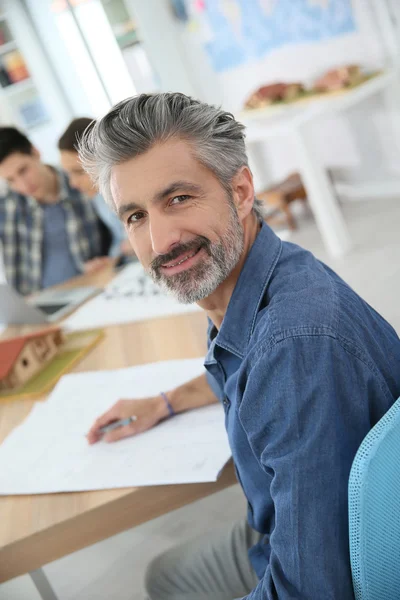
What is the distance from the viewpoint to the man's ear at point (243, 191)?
40.8 inches

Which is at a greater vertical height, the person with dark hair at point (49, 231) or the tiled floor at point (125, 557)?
the person with dark hair at point (49, 231)

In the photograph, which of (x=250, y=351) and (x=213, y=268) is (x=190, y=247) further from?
(x=250, y=351)

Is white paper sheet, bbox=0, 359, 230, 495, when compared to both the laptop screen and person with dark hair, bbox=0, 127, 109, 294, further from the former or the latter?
person with dark hair, bbox=0, 127, 109, 294

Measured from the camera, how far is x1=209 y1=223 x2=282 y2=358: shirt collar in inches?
37.7

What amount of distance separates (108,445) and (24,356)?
532 mm

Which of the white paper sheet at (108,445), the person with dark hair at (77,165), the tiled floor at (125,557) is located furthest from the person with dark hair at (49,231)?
the white paper sheet at (108,445)

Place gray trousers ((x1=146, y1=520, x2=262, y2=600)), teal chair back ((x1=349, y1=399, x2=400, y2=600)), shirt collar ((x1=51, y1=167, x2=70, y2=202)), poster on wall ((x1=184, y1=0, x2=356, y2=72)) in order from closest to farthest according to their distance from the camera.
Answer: teal chair back ((x1=349, y1=399, x2=400, y2=600))
gray trousers ((x1=146, y1=520, x2=262, y2=600))
shirt collar ((x1=51, y1=167, x2=70, y2=202))
poster on wall ((x1=184, y1=0, x2=356, y2=72))

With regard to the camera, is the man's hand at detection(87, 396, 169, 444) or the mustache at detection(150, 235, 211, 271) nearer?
the mustache at detection(150, 235, 211, 271)

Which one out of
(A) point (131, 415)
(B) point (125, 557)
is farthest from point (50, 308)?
(A) point (131, 415)

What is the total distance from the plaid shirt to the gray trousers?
1880 mm

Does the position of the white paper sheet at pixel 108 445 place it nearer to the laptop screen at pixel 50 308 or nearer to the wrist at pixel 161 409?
the wrist at pixel 161 409

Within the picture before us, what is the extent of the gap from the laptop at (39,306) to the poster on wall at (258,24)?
276 cm

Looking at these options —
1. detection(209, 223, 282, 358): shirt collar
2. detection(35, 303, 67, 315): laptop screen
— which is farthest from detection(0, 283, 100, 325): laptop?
detection(209, 223, 282, 358): shirt collar

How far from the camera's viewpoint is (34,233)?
10.0 feet
